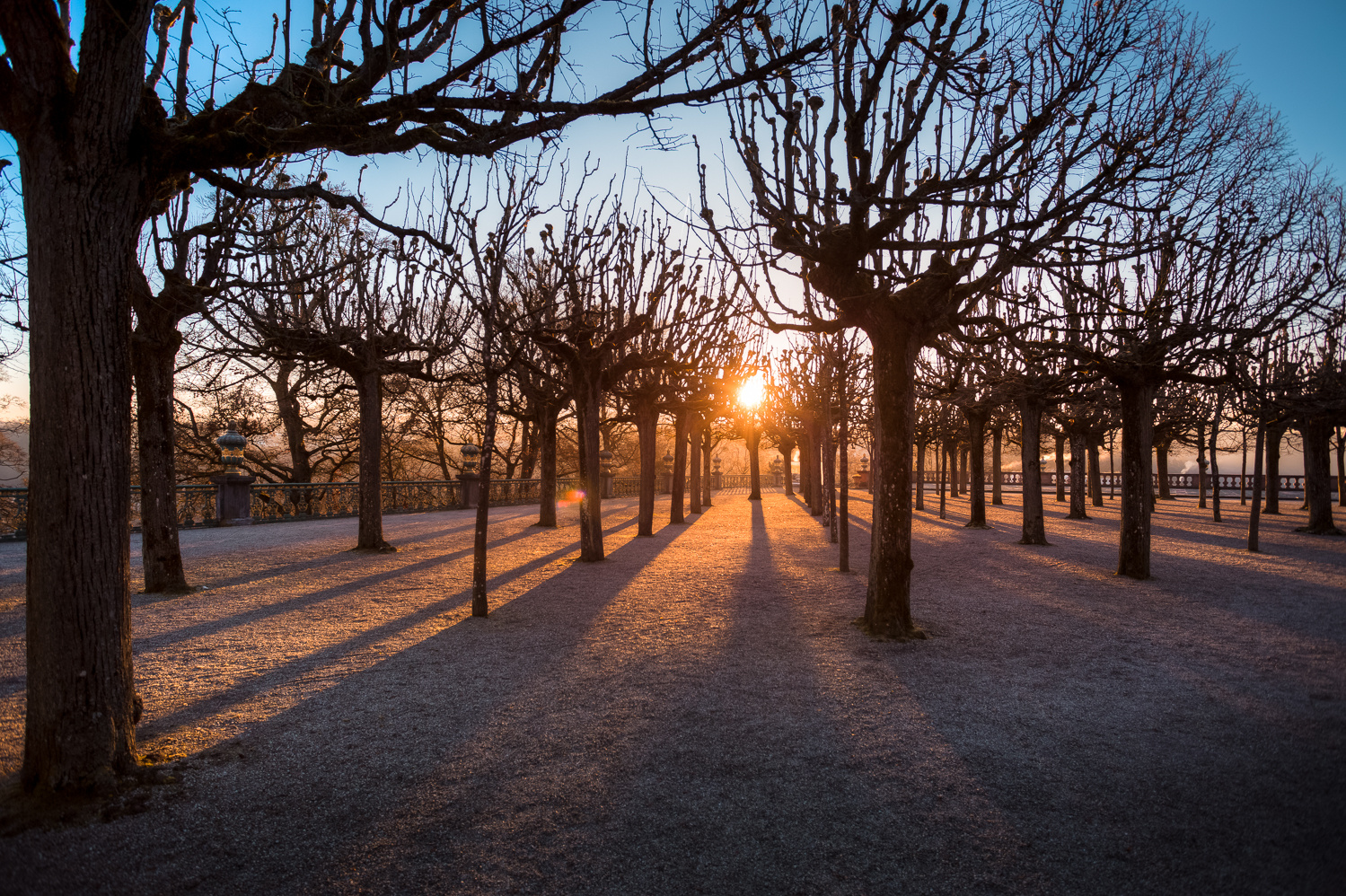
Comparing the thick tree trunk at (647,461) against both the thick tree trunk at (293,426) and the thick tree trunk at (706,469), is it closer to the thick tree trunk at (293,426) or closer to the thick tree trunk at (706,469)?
the thick tree trunk at (706,469)

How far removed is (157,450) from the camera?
809 cm

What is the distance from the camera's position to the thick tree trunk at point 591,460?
A: 11508 millimetres

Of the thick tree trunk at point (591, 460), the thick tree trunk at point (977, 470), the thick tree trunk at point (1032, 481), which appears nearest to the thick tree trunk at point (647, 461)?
the thick tree trunk at point (591, 460)

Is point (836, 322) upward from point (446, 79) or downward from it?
downward

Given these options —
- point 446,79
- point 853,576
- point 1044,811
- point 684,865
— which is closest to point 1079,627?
point 853,576

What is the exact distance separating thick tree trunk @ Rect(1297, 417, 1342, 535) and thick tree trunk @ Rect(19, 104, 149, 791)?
22.6m

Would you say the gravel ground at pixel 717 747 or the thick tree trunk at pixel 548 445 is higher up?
the thick tree trunk at pixel 548 445

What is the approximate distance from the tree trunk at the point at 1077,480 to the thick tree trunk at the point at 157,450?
913 inches

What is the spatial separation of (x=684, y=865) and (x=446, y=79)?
431 cm

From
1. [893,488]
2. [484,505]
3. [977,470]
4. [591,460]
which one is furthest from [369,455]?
[977,470]

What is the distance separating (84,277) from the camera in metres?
3.11

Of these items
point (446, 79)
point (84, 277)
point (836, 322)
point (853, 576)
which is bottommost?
point (853, 576)

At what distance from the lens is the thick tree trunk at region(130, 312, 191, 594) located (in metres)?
8.02

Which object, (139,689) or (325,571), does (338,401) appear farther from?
(139,689)
